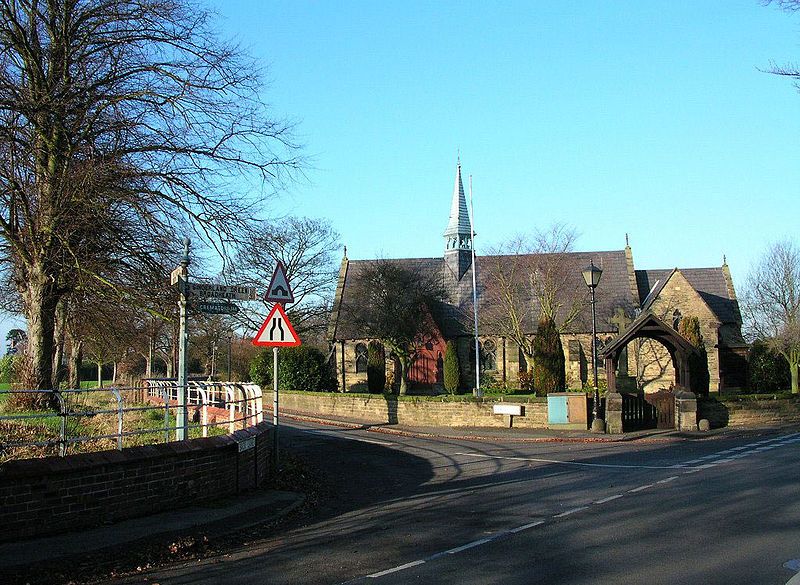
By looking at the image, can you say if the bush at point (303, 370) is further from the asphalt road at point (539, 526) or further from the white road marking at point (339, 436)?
the asphalt road at point (539, 526)

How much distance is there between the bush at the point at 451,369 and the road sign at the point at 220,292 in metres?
35.0

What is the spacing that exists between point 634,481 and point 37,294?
12362 mm

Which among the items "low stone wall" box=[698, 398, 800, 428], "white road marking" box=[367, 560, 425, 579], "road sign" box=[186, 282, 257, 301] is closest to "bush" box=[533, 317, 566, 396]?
"low stone wall" box=[698, 398, 800, 428]

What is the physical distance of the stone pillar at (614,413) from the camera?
24578 millimetres

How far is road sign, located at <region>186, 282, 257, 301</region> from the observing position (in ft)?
38.7

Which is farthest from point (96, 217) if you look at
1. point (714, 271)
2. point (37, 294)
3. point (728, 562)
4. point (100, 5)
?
point (714, 271)

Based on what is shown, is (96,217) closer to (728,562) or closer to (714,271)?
(728,562)

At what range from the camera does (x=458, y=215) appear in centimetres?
5862

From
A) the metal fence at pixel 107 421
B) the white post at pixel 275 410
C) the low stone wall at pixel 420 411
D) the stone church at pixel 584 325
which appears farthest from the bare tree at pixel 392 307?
the white post at pixel 275 410

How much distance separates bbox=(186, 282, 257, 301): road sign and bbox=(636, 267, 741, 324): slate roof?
39.4m

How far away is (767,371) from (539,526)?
127 feet

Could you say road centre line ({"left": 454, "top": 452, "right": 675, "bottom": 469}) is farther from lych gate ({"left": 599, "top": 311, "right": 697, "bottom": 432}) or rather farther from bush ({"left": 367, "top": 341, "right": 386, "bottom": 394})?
bush ({"left": 367, "top": 341, "right": 386, "bottom": 394})

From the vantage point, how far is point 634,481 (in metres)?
13.6

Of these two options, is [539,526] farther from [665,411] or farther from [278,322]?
[665,411]
